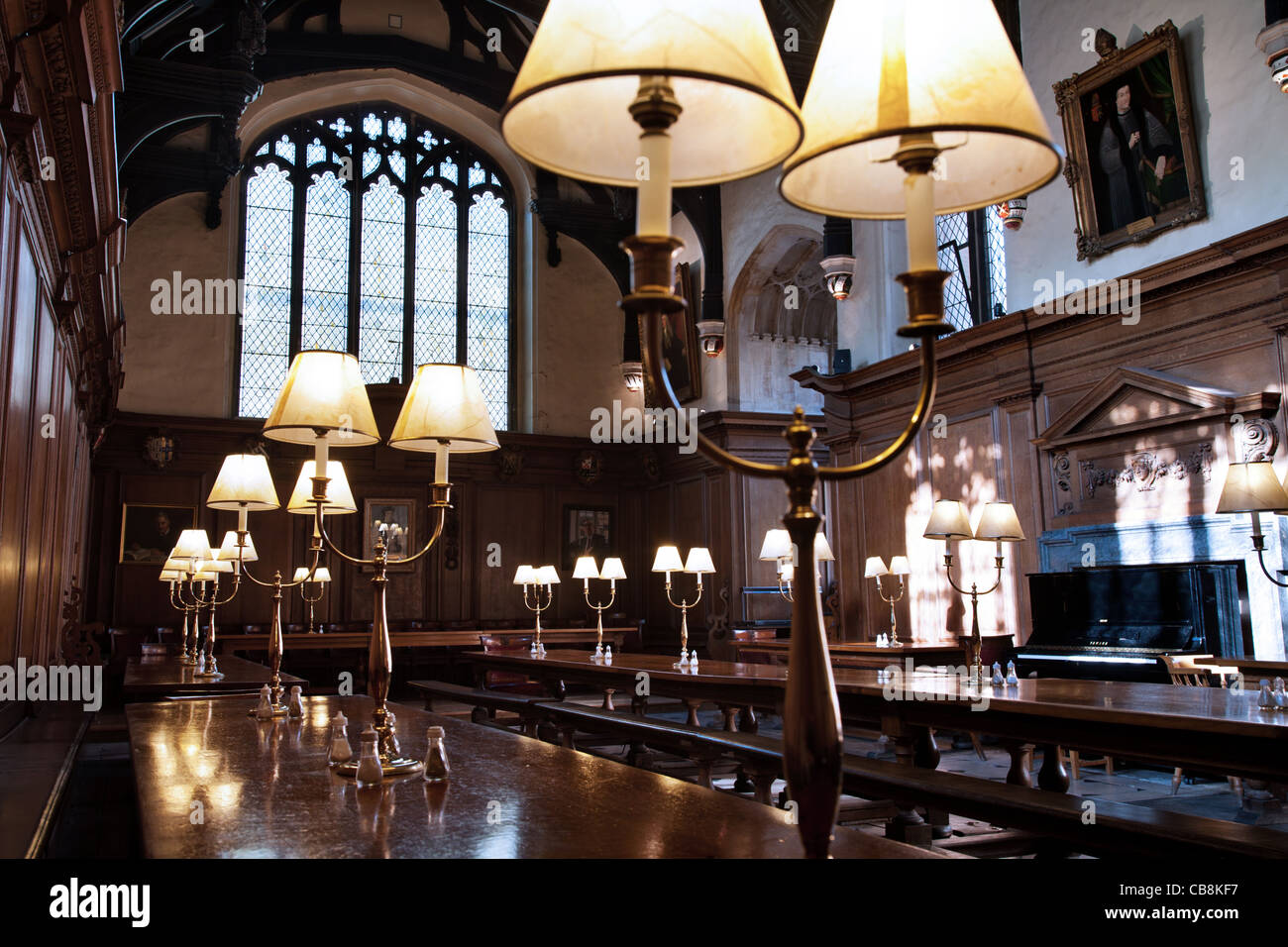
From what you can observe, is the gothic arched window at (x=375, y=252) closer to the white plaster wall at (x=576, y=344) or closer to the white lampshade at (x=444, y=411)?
the white plaster wall at (x=576, y=344)

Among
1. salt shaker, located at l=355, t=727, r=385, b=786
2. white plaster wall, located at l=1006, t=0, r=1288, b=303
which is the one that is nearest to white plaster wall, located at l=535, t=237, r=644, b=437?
white plaster wall, located at l=1006, t=0, r=1288, b=303

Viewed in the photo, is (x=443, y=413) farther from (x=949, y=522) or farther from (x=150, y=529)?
(x=150, y=529)

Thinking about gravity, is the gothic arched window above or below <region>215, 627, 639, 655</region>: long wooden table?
above

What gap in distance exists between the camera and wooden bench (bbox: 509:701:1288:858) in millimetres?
2992

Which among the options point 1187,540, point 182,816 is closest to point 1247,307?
point 1187,540

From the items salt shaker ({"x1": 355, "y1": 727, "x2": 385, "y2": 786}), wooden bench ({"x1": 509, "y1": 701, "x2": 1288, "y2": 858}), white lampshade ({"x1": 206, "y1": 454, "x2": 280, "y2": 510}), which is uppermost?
white lampshade ({"x1": 206, "y1": 454, "x2": 280, "y2": 510})

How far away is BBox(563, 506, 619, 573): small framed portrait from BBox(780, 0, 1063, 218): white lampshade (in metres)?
14.5

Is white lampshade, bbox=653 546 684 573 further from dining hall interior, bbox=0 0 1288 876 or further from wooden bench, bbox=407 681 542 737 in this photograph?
wooden bench, bbox=407 681 542 737

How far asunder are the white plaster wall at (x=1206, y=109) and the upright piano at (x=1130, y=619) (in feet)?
8.06

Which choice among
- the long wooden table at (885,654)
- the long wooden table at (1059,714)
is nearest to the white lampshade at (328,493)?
the long wooden table at (1059,714)

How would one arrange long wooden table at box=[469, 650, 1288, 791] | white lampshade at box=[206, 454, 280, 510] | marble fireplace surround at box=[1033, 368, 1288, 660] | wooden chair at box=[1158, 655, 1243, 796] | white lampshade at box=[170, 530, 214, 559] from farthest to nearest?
marble fireplace surround at box=[1033, 368, 1288, 660]
white lampshade at box=[170, 530, 214, 559]
wooden chair at box=[1158, 655, 1243, 796]
white lampshade at box=[206, 454, 280, 510]
long wooden table at box=[469, 650, 1288, 791]

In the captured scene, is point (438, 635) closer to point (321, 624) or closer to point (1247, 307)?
point (321, 624)

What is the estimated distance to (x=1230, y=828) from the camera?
10.5 ft

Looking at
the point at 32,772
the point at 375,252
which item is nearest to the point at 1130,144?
the point at 32,772
